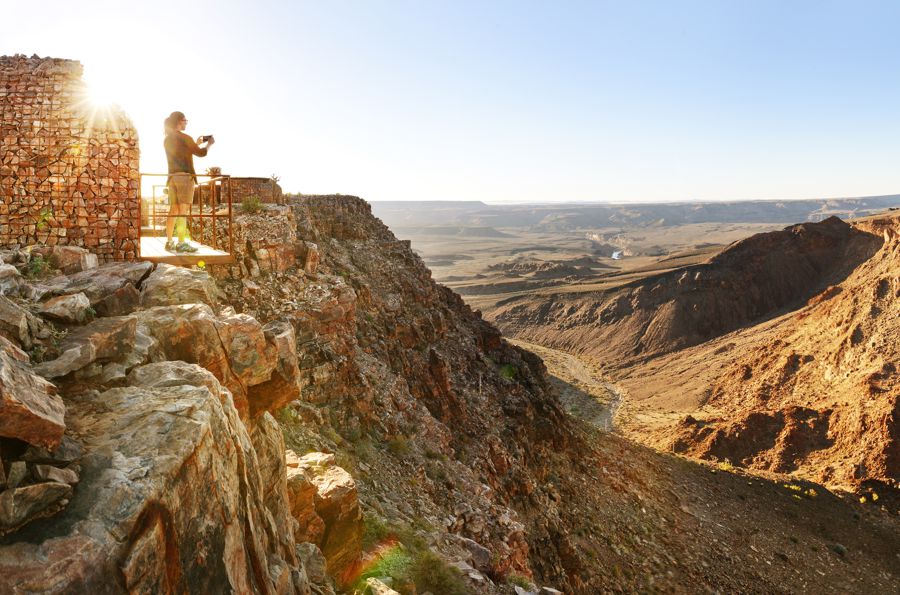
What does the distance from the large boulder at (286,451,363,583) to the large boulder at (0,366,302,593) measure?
340 centimetres

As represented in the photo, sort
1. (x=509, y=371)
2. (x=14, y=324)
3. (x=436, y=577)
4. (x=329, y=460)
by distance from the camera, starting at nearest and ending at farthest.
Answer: (x=14, y=324) < (x=436, y=577) < (x=329, y=460) < (x=509, y=371)

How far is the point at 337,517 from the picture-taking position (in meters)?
9.64

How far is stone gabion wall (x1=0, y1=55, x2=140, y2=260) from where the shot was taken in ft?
27.1

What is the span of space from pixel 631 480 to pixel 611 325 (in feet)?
138

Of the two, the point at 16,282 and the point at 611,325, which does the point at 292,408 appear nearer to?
the point at 16,282

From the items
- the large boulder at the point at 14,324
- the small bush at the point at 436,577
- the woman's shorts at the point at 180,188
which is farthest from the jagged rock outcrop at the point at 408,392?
the large boulder at the point at 14,324

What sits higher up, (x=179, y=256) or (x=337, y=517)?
(x=179, y=256)

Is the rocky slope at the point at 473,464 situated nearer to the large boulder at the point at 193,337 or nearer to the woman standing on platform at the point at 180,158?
the woman standing on platform at the point at 180,158

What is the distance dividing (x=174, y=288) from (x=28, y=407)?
12.6 feet

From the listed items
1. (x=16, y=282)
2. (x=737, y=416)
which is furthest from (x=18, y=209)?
(x=737, y=416)

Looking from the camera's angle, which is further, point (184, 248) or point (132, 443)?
point (184, 248)

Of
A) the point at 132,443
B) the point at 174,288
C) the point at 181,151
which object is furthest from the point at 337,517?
the point at 181,151

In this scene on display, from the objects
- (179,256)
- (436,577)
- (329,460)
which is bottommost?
(436,577)

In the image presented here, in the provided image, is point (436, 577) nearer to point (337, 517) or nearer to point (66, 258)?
point (337, 517)
